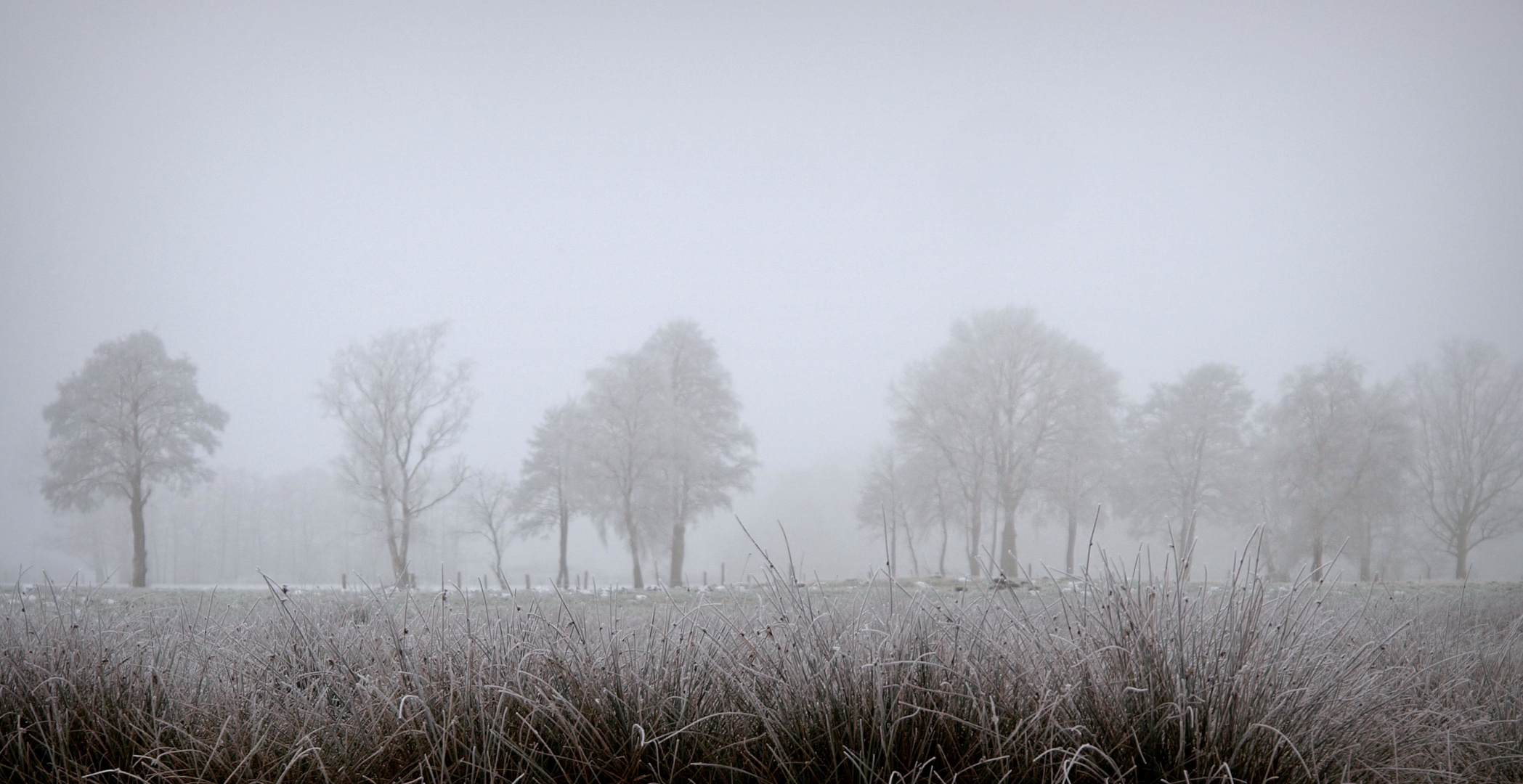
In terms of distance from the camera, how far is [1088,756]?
1911 mm

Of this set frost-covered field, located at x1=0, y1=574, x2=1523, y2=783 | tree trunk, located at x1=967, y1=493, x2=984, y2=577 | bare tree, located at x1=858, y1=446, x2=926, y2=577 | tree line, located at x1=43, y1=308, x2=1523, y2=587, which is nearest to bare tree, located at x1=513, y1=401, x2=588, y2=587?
tree line, located at x1=43, y1=308, x2=1523, y2=587

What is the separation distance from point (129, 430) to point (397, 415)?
629 cm

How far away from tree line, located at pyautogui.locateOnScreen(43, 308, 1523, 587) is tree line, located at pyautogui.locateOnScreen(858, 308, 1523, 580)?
0.06 meters

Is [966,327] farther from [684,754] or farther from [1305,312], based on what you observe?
[1305,312]

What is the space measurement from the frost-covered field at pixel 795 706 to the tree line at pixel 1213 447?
14.7m

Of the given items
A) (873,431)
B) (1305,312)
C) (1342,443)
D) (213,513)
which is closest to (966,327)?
(1342,443)

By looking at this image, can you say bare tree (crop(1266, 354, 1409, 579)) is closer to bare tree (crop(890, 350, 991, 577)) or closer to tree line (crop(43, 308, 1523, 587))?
tree line (crop(43, 308, 1523, 587))

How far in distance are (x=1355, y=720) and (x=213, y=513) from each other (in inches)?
1908

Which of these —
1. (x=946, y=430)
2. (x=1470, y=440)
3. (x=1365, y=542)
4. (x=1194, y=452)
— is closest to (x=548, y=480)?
(x=946, y=430)

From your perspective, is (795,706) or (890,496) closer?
(795,706)

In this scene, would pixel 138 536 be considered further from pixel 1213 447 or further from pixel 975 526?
pixel 1213 447

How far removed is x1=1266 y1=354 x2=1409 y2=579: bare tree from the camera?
Answer: 51.1 feet

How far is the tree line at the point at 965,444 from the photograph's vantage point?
15977 millimetres

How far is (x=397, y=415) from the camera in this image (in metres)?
19.6
